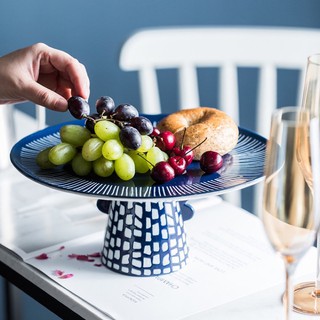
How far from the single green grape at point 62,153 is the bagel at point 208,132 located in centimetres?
19

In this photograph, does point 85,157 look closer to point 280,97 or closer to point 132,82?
point 132,82

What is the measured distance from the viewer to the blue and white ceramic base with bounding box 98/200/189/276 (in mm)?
1366

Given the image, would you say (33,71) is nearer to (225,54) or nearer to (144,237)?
(144,237)

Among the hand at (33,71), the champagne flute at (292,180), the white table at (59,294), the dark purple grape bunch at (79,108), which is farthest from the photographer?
the hand at (33,71)

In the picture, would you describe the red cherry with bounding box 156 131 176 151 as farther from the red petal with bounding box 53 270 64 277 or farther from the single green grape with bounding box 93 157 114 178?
the red petal with bounding box 53 270 64 277

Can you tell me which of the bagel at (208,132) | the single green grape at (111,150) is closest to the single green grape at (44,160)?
the single green grape at (111,150)

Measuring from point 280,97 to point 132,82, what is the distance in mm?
600

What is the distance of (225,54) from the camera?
2.18 metres

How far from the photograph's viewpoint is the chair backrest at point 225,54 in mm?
2129

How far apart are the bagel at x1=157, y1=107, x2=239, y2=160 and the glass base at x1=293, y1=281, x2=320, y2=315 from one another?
0.87ft

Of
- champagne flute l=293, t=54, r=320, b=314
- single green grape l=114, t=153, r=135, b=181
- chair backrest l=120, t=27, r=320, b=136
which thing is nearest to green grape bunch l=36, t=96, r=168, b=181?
single green grape l=114, t=153, r=135, b=181

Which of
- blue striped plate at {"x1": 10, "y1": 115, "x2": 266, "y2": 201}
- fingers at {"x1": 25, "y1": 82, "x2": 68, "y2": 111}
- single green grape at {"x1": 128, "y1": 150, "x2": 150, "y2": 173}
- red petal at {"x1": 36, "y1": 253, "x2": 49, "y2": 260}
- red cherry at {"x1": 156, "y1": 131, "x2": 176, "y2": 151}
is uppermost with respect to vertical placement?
fingers at {"x1": 25, "y1": 82, "x2": 68, "y2": 111}

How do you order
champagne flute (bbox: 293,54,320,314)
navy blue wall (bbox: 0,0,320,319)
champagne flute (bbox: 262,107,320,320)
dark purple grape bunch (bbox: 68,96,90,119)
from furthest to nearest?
navy blue wall (bbox: 0,0,320,319) < dark purple grape bunch (bbox: 68,96,90,119) < champagne flute (bbox: 293,54,320,314) < champagne flute (bbox: 262,107,320,320)

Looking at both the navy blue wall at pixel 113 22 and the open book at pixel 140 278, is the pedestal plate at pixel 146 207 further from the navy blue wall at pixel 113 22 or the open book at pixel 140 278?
the navy blue wall at pixel 113 22
